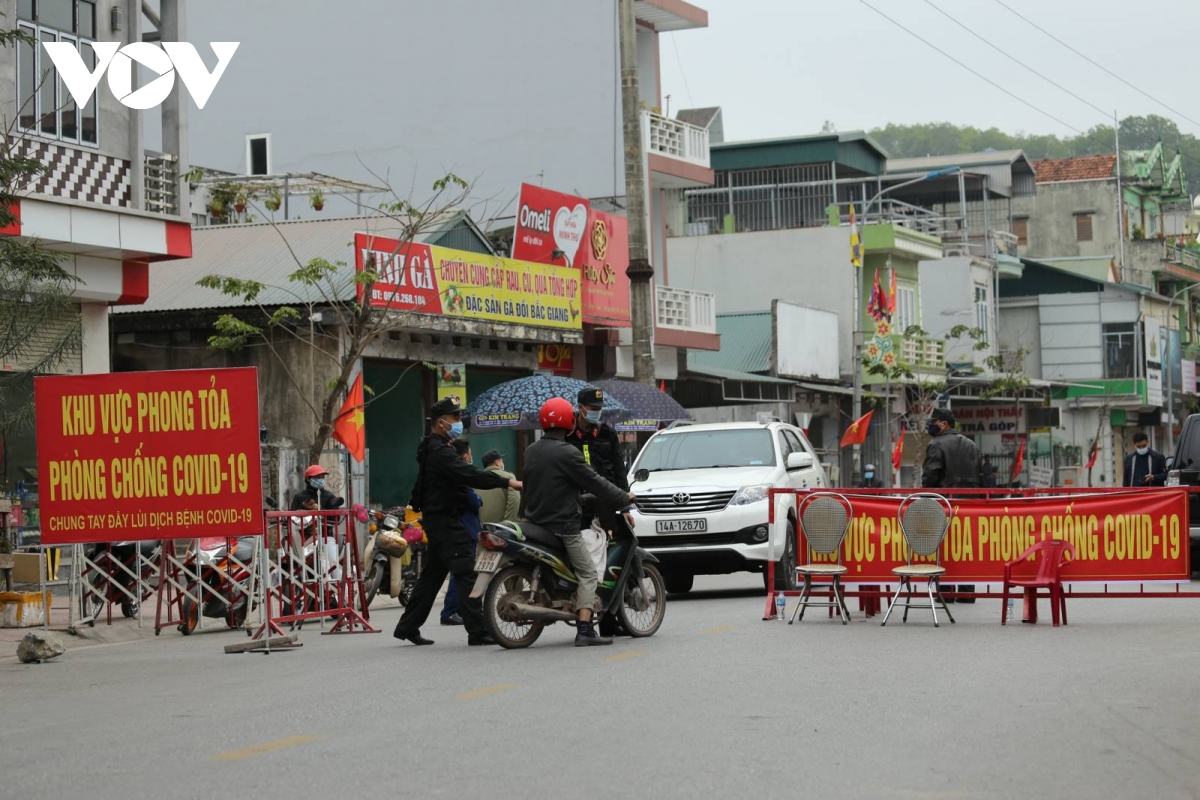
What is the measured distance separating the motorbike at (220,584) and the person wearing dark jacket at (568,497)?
4.17 m

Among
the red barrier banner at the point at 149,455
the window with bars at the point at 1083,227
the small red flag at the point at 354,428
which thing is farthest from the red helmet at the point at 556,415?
the window with bars at the point at 1083,227

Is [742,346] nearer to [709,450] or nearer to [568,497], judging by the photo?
[709,450]

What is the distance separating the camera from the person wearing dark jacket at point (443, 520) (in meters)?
13.9

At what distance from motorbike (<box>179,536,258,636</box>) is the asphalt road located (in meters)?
2.10

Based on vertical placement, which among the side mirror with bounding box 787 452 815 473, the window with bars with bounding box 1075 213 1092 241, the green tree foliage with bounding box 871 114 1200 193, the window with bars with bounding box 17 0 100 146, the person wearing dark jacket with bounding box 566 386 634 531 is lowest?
the side mirror with bounding box 787 452 815 473

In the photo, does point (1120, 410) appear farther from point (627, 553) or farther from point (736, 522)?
point (627, 553)

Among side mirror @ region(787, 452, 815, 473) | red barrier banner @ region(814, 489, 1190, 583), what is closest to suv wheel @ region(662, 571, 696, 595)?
side mirror @ region(787, 452, 815, 473)

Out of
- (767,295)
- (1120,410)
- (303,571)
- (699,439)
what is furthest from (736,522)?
(1120,410)

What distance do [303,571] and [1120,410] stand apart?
192 feet

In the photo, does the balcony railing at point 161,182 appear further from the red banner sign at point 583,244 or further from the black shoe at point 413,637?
the black shoe at point 413,637

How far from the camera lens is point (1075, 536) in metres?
15.5

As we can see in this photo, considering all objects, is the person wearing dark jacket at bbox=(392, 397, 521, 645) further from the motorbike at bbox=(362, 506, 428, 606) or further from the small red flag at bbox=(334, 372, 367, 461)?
the small red flag at bbox=(334, 372, 367, 461)

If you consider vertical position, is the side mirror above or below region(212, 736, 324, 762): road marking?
above

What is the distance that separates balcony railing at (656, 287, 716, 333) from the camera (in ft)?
122
